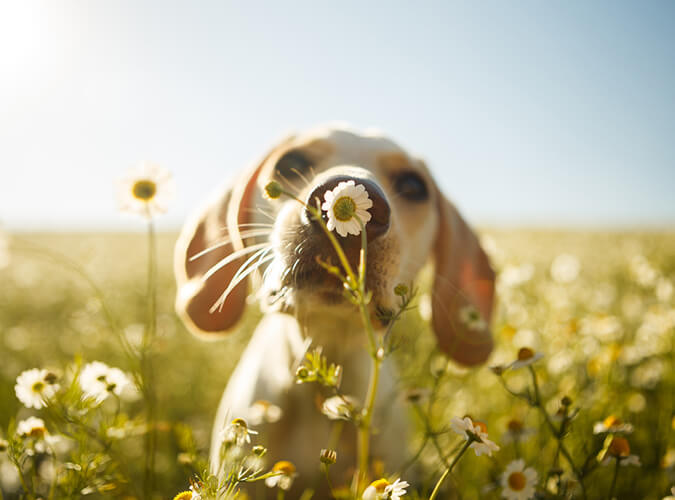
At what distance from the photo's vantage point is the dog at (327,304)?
1.69 meters

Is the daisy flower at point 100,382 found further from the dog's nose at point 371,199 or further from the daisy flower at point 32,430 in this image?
the dog's nose at point 371,199

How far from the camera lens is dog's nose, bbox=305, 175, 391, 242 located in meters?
1.10

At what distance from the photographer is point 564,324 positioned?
2.19 meters

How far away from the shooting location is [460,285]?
7.06ft

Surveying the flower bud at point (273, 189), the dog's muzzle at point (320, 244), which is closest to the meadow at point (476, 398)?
the dog's muzzle at point (320, 244)

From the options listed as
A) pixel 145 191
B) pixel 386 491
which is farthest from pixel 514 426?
pixel 145 191

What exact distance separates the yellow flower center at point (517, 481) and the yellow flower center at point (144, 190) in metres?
1.22

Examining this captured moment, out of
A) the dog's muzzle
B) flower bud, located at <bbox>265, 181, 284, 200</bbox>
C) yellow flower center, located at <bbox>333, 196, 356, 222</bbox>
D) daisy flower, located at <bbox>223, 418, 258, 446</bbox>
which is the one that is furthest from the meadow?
flower bud, located at <bbox>265, 181, 284, 200</bbox>

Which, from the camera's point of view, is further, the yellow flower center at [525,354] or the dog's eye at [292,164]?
the dog's eye at [292,164]

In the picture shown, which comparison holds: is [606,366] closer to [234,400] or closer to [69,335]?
[234,400]

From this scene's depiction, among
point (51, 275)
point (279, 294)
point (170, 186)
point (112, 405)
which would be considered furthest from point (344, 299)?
point (51, 275)

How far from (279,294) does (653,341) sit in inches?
83.9

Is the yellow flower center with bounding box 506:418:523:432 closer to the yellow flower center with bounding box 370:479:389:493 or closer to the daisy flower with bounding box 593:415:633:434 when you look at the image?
the daisy flower with bounding box 593:415:633:434

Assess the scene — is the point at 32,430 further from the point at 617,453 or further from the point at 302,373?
the point at 617,453
